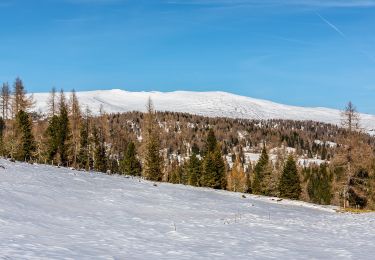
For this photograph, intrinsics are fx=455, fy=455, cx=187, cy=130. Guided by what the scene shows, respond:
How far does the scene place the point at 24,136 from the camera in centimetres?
7588

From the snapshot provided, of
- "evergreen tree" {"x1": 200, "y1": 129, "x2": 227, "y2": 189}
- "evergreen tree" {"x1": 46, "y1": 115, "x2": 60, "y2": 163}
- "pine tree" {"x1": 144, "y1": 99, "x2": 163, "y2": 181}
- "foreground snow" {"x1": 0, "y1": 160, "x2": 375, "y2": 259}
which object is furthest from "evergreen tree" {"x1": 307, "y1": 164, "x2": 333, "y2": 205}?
"foreground snow" {"x1": 0, "y1": 160, "x2": 375, "y2": 259}

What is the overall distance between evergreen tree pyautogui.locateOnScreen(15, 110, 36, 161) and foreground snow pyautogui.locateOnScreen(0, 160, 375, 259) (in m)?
39.2

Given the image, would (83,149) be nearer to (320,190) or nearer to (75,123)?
(75,123)

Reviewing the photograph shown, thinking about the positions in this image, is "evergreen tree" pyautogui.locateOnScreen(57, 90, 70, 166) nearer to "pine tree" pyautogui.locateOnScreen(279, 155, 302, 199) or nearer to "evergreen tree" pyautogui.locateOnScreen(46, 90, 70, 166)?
"evergreen tree" pyautogui.locateOnScreen(46, 90, 70, 166)

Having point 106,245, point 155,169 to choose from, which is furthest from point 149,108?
point 106,245

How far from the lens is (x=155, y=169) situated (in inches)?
3159

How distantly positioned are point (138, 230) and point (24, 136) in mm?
59882

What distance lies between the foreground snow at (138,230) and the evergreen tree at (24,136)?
39.2m

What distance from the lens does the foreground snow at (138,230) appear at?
51.9 feet

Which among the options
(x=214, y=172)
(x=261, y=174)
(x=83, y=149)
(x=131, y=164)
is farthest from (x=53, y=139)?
(x=261, y=174)

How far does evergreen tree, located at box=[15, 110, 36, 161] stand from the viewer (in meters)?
74.8

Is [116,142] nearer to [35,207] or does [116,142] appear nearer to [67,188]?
[67,188]

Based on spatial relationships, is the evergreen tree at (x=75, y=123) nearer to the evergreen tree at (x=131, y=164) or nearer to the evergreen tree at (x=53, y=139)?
the evergreen tree at (x=53, y=139)

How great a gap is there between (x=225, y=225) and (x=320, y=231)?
5382mm
